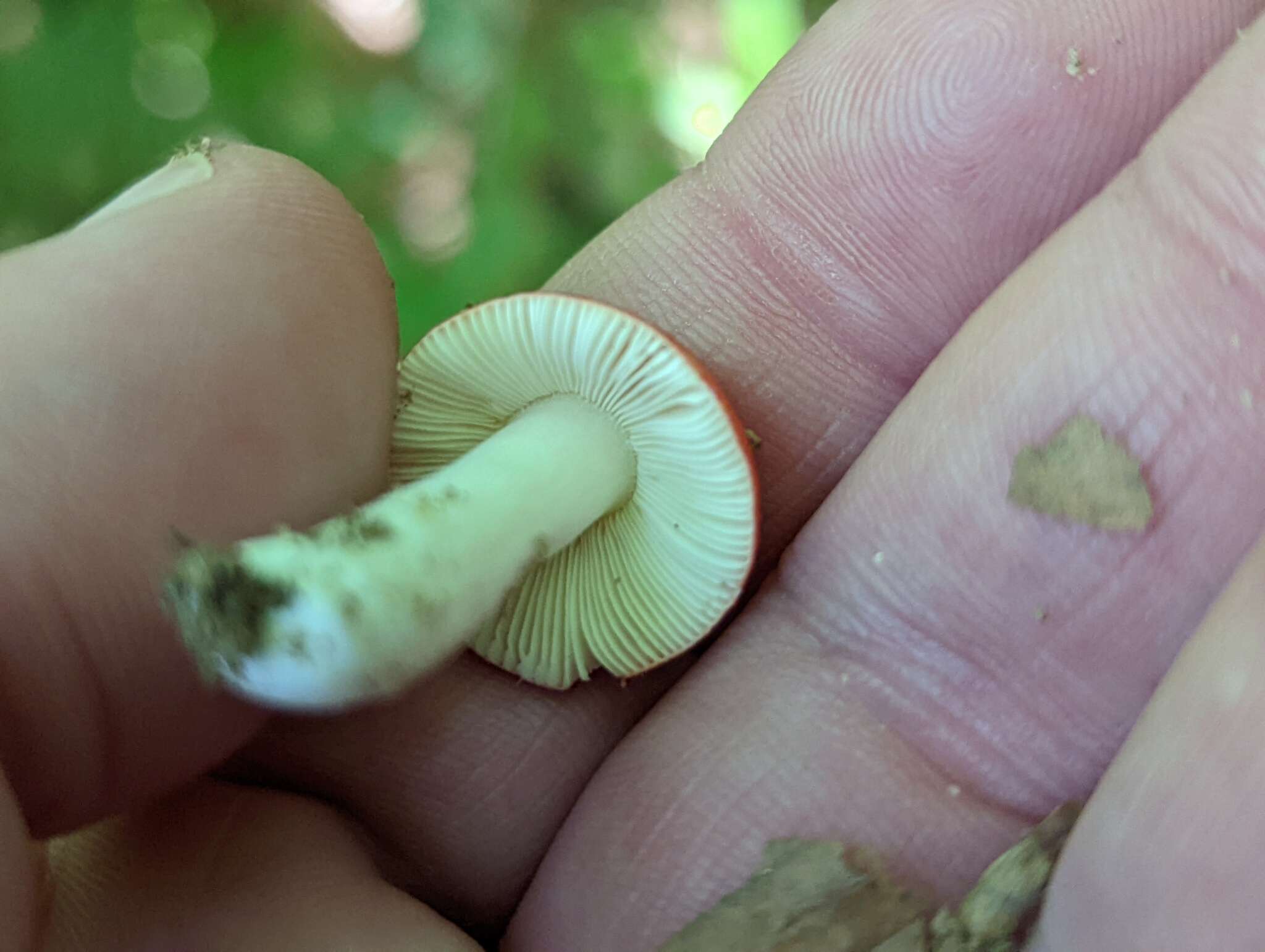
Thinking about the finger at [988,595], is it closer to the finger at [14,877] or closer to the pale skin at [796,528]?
the pale skin at [796,528]

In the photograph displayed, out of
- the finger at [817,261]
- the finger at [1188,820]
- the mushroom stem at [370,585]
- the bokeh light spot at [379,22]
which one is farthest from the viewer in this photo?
the bokeh light spot at [379,22]

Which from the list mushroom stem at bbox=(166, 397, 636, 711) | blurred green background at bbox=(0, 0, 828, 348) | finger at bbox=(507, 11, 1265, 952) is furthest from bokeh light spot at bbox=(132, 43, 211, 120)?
finger at bbox=(507, 11, 1265, 952)

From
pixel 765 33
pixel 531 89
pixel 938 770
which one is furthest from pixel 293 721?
pixel 765 33

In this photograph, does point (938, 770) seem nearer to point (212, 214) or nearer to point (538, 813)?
point (538, 813)

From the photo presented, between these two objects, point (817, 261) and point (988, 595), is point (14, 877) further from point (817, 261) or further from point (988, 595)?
point (817, 261)

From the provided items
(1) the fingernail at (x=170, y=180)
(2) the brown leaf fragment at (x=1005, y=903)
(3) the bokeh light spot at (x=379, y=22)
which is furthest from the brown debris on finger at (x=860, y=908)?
(3) the bokeh light spot at (x=379, y=22)

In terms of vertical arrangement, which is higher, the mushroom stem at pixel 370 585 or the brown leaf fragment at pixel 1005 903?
the mushroom stem at pixel 370 585

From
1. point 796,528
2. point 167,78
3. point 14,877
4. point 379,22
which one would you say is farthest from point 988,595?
point 167,78
